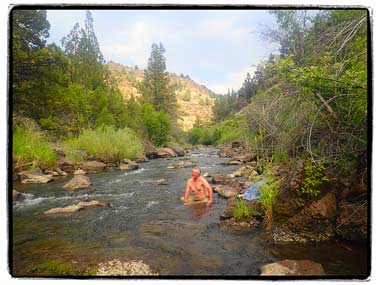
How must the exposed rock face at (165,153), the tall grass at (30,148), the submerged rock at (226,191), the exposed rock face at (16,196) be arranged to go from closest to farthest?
the exposed rock face at (16,196), the tall grass at (30,148), the submerged rock at (226,191), the exposed rock face at (165,153)

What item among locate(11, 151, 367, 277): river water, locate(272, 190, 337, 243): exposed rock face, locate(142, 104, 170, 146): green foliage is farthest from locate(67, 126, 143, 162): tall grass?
locate(272, 190, 337, 243): exposed rock face

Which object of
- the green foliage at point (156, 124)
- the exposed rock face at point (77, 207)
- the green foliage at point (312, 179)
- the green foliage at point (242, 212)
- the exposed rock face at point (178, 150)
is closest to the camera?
the green foliage at point (312, 179)

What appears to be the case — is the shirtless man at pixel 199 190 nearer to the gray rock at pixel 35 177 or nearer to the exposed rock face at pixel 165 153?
the gray rock at pixel 35 177

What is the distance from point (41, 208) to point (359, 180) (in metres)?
5.27

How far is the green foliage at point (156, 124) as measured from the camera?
10.3m

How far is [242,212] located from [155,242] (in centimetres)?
143

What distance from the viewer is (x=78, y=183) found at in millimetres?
7402

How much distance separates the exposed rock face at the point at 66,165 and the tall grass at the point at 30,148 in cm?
18

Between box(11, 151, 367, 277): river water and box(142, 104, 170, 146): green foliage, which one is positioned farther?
box(142, 104, 170, 146): green foliage

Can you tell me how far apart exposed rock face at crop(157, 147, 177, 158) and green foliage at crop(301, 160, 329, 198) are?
9.24 metres

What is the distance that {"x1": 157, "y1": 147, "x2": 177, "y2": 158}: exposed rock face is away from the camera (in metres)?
12.9

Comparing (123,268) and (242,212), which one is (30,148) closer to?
(123,268)

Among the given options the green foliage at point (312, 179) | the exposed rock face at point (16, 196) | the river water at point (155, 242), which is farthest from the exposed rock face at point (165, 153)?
the green foliage at point (312, 179)

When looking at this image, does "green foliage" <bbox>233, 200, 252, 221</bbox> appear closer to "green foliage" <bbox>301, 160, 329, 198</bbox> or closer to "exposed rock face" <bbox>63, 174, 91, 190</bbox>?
"green foliage" <bbox>301, 160, 329, 198</bbox>
